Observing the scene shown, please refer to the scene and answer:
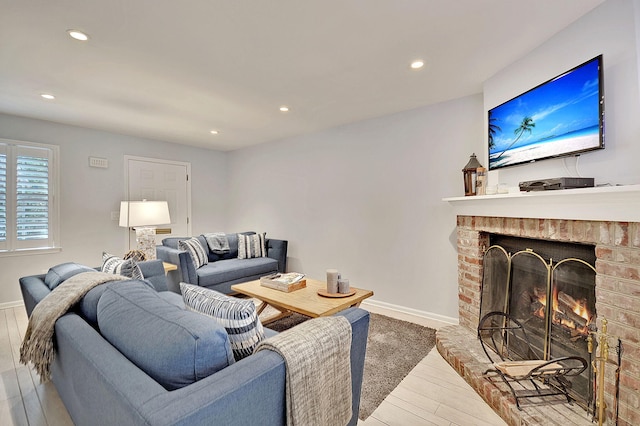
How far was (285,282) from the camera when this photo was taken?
2.75m

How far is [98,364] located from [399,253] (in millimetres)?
3080

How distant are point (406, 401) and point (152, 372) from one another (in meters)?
1.63

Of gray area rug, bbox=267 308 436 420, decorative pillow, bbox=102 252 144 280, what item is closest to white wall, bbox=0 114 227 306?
decorative pillow, bbox=102 252 144 280

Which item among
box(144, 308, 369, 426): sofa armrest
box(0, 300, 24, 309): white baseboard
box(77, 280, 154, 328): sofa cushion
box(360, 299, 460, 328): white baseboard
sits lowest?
box(360, 299, 460, 328): white baseboard

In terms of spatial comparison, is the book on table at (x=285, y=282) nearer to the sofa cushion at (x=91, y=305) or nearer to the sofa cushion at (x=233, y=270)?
the sofa cushion at (x=233, y=270)

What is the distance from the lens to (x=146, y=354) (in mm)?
1011

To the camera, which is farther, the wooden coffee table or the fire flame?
the wooden coffee table

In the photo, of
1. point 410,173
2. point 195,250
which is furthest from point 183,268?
point 410,173

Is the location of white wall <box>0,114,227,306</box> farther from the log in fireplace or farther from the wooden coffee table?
the log in fireplace

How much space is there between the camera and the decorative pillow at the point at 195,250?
3889mm

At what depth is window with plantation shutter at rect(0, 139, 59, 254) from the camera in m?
3.59

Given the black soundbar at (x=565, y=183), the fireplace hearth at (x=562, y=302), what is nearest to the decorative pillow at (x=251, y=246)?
the fireplace hearth at (x=562, y=302)

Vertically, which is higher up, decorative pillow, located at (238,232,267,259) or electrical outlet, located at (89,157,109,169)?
electrical outlet, located at (89,157,109,169)

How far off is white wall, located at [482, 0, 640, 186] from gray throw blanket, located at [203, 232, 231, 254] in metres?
3.94
